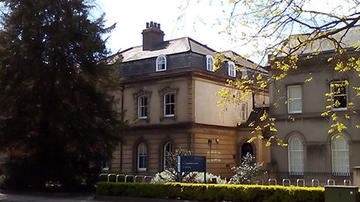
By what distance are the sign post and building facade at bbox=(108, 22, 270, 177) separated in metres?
12.8

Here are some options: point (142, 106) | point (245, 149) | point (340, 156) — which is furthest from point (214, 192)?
point (142, 106)

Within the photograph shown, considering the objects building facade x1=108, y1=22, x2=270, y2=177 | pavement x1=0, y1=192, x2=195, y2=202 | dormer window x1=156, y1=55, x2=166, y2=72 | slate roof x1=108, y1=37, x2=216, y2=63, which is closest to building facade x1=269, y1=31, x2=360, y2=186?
building facade x1=108, y1=22, x2=270, y2=177

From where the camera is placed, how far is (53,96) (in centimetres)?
2673

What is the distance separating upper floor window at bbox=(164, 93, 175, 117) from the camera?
37094 millimetres

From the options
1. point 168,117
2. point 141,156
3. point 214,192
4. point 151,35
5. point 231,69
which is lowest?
point 214,192

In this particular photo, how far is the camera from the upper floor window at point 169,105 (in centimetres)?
3709

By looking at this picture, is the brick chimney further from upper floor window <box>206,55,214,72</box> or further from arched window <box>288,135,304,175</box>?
arched window <box>288,135,304,175</box>

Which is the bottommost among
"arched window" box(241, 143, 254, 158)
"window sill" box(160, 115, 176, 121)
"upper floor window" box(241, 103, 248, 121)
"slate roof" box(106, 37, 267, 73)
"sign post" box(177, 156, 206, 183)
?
"sign post" box(177, 156, 206, 183)

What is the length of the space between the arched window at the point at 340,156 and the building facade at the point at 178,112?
355 inches

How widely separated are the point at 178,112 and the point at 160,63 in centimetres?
442

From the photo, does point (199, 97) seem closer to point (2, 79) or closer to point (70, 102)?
point (70, 102)

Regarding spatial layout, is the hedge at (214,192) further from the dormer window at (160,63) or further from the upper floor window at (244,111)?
the upper floor window at (244,111)

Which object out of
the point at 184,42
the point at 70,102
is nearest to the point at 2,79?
the point at 70,102

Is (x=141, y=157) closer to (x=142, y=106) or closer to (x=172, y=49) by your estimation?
(x=142, y=106)
